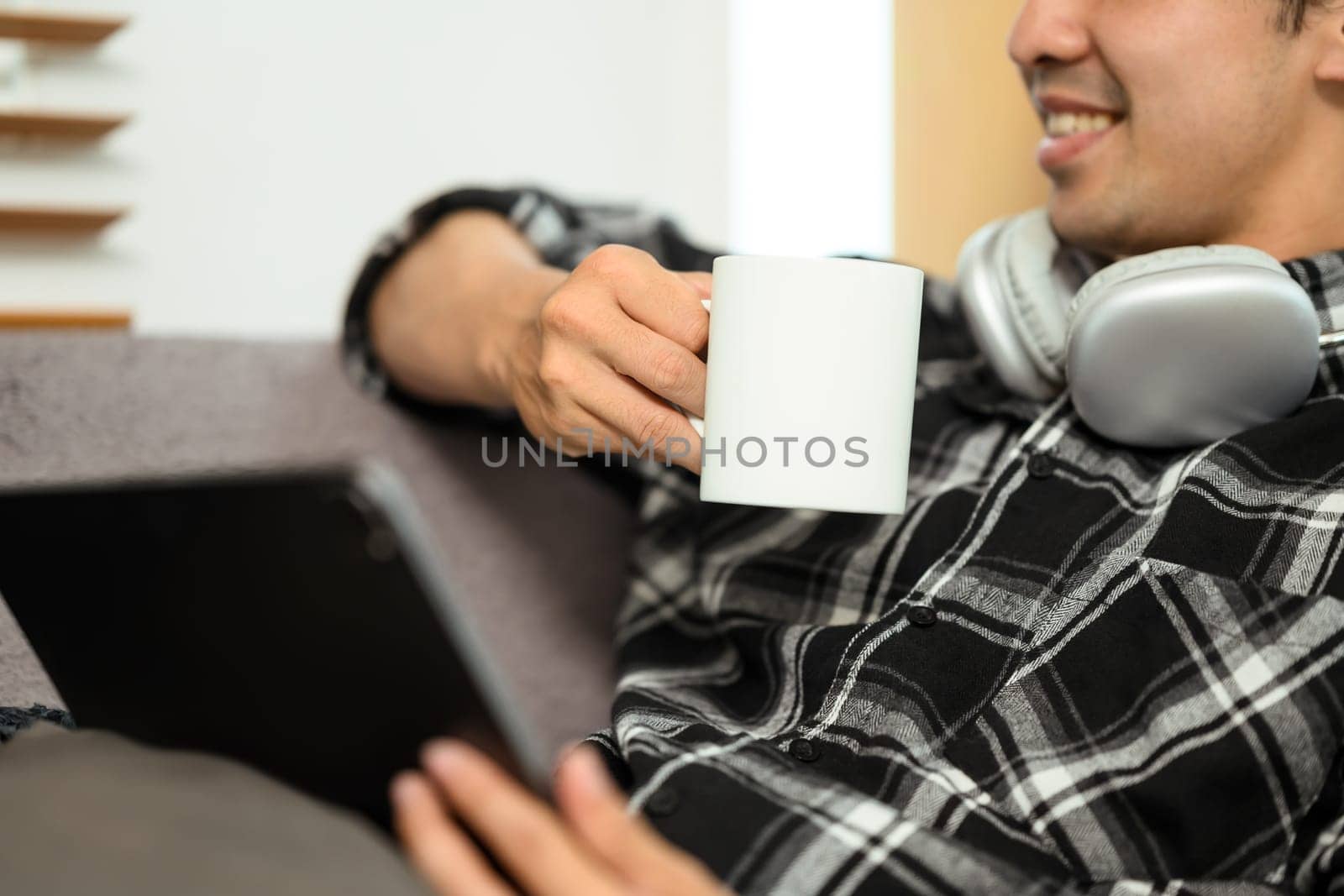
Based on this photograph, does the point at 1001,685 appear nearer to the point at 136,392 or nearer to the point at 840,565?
the point at 840,565

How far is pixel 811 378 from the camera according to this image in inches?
22.5

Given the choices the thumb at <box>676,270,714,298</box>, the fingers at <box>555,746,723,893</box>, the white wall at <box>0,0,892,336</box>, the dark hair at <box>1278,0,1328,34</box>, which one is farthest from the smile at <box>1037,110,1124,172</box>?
the white wall at <box>0,0,892,336</box>

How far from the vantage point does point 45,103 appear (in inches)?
81.7

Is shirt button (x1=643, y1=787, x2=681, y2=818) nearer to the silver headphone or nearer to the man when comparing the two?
the man

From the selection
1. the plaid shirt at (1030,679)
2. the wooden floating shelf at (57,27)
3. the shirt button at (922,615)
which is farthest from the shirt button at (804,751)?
the wooden floating shelf at (57,27)

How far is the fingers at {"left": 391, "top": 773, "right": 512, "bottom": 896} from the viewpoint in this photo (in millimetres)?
492

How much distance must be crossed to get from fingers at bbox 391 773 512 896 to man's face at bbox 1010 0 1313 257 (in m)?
0.67

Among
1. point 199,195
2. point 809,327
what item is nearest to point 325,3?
point 199,195

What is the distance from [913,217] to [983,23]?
11.7 inches

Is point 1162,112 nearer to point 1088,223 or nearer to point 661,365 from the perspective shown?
point 1088,223

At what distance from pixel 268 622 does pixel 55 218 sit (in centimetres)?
155

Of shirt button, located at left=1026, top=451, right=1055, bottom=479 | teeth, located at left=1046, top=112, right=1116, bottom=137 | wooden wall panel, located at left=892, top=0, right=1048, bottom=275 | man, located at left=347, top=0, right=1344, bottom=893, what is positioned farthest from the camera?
wooden wall panel, located at left=892, top=0, right=1048, bottom=275

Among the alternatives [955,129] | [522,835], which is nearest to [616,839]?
[522,835]

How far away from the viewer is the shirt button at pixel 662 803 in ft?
2.06
